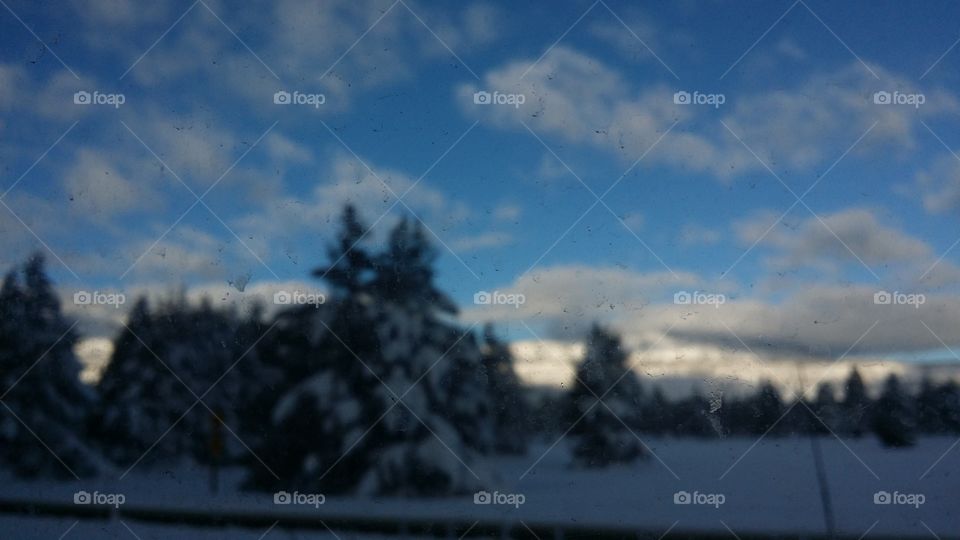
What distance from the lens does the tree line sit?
339 cm

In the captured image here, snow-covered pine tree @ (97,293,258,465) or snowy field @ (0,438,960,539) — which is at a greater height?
snow-covered pine tree @ (97,293,258,465)

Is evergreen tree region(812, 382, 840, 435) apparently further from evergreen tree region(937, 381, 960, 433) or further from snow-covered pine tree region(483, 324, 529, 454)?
snow-covered pine tree region(483, 324, 529, 454)

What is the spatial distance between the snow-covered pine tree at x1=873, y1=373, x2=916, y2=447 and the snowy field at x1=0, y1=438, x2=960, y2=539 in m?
0.05

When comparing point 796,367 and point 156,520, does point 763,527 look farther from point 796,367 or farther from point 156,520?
point 156,520

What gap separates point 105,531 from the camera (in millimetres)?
3582

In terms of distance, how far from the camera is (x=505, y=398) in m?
3.41

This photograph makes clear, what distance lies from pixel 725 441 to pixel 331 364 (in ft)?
5.61
